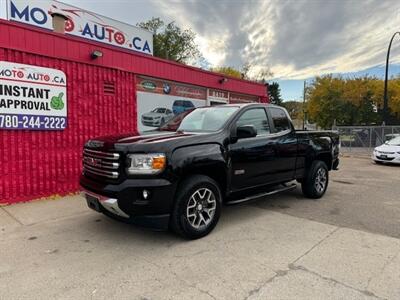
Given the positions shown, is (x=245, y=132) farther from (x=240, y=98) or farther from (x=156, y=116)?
(x=240, y=98)

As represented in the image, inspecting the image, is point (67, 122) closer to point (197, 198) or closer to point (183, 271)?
point (197, 198)

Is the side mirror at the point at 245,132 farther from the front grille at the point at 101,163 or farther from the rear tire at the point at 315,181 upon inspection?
the rear tire at the point at 315,181

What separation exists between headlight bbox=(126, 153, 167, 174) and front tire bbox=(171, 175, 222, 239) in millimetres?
449

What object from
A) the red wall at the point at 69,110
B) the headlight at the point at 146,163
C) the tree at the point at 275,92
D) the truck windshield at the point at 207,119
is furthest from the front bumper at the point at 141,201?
the tree at the point at 275,92

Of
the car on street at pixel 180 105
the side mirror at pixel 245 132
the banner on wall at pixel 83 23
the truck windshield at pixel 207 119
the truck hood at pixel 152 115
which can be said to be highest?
the banner on wall at pixel 83 23

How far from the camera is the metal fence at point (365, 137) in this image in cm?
2038

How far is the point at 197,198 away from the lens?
4.44m

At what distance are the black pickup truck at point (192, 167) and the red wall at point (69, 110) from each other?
8.59ft

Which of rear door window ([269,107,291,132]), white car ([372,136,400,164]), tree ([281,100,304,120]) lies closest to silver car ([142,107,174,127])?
rear door window ([269,107,291,132])

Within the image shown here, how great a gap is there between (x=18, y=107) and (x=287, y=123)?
5.38m

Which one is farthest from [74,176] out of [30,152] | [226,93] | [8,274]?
[226,93]

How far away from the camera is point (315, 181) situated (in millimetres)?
6844

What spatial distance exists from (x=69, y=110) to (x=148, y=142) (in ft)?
13.3

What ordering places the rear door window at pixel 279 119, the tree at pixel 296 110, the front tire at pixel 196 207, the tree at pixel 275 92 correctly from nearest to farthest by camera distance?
the front tire at pixel 196 207
the rear door window at pixel 279 119
the tree at pixel 296 110
the tree at pixel 275 92
